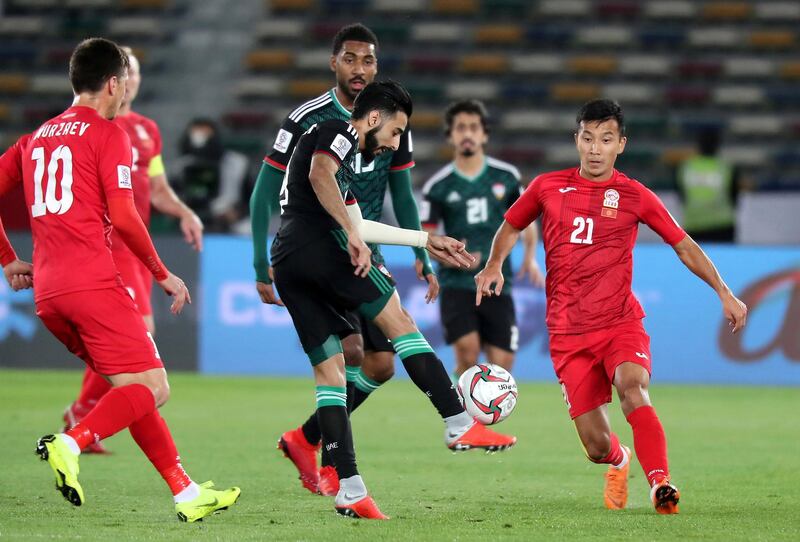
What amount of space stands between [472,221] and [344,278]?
3.75m

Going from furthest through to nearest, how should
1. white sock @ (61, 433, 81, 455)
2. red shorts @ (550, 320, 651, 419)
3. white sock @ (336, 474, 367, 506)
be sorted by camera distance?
1. red shorts @ (550, 320, 651, 419)
2. white sock @ (336, 474, 367, 506)
3. white sock @ (61, 433, 81, 455)

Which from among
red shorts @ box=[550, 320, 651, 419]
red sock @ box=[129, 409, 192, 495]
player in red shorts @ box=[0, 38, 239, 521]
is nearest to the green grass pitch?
red sock @ box=[129, 409, 192, 495]

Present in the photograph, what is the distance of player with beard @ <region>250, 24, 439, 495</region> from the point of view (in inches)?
260

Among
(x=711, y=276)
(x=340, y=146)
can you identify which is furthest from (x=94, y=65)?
(x=711, y=276)

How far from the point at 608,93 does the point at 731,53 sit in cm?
257

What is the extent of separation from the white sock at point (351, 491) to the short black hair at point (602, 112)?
6.44ft

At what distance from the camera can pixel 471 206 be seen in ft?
31.3

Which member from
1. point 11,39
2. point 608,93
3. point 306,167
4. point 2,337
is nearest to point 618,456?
point 306,167

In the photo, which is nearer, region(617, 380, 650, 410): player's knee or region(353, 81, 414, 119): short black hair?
region(353, 81, 414, 119): short black hair

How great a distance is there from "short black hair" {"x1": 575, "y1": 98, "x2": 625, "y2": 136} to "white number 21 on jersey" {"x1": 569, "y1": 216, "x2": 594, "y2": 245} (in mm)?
443

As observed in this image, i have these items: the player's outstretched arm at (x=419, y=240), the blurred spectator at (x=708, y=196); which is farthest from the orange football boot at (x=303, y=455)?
the blurred spectator at (x=708, y=196)

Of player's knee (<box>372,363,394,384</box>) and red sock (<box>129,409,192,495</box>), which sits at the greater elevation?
player's knee (<box>372,363,394,384</box>)

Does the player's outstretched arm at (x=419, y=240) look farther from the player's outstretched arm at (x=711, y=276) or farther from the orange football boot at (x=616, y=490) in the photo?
the orange football boot at (x=616, y=490)

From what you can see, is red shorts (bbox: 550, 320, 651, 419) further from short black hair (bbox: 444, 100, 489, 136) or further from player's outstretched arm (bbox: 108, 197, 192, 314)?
short black hair (bbox: 444, 100, 489, 136)
